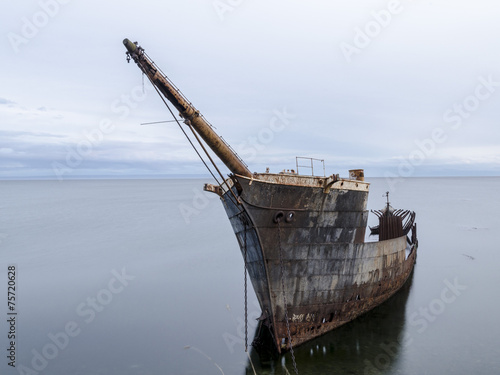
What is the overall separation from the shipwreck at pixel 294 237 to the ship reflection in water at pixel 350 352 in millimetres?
546

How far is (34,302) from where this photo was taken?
2409 centimetres

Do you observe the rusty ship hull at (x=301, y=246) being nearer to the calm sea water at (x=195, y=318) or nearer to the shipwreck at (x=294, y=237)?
the shipwreck at (x=294, y=237)

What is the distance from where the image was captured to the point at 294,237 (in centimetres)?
1572

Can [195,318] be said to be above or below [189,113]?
below

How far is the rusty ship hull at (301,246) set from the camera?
1506 cm

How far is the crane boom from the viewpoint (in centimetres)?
1245

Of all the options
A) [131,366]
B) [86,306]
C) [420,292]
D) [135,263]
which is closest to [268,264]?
[131,366]

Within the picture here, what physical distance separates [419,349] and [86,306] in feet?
61.4

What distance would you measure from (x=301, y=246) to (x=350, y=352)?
222 inches

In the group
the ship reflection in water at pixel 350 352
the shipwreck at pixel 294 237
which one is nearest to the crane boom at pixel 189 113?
the shipwreck at pixel 294 237

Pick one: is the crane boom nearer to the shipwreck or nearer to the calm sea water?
the shipwreck

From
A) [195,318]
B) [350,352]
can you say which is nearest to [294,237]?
[350,352]

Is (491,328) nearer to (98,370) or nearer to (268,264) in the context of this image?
(268,264)

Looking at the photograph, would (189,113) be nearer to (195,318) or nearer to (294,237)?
(294,237)
